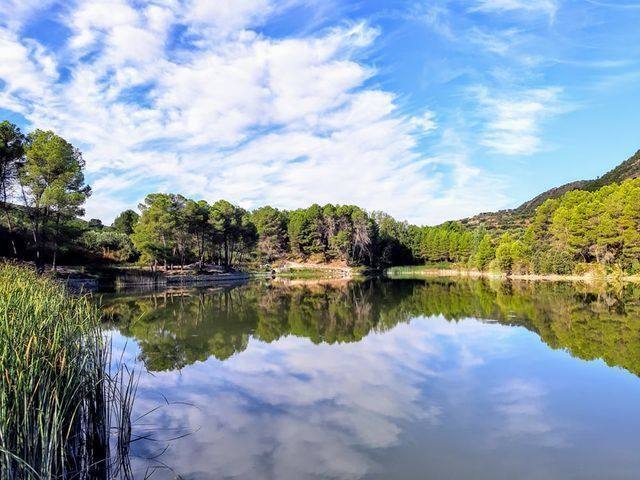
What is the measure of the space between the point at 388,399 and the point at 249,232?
41504mm

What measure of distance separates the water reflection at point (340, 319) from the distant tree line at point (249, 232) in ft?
27.4

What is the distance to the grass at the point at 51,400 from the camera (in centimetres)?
302

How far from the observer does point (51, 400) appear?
10.9 feet

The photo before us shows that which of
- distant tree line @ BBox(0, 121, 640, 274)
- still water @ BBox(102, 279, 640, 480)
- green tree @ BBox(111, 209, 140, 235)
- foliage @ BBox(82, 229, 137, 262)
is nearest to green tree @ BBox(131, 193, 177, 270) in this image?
distant tree line @ BBox(0, 121, 640, 274)

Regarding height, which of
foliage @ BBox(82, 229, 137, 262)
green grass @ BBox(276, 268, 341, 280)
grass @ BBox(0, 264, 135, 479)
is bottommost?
green grass @ BBox(276, 268, 341, 280)

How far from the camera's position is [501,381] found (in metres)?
7.81

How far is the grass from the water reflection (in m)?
4.41

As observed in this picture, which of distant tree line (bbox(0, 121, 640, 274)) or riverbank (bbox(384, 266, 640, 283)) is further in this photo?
riverbank (bbox(384, 266, 640, 283))

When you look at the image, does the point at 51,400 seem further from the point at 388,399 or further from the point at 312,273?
the point at 312,273

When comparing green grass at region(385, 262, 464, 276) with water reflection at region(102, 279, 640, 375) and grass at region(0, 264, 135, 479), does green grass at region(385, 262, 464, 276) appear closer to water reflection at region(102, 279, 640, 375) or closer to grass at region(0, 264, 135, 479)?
water reflection at region(102, 279, 640, 375)

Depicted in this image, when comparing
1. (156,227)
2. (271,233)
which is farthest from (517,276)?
(271,233)

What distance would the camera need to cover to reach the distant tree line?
77.4 feet

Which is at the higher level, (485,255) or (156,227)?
(156,227)

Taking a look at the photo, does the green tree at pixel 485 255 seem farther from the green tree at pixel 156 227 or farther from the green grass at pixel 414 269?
the green tree at pixel 156 227
